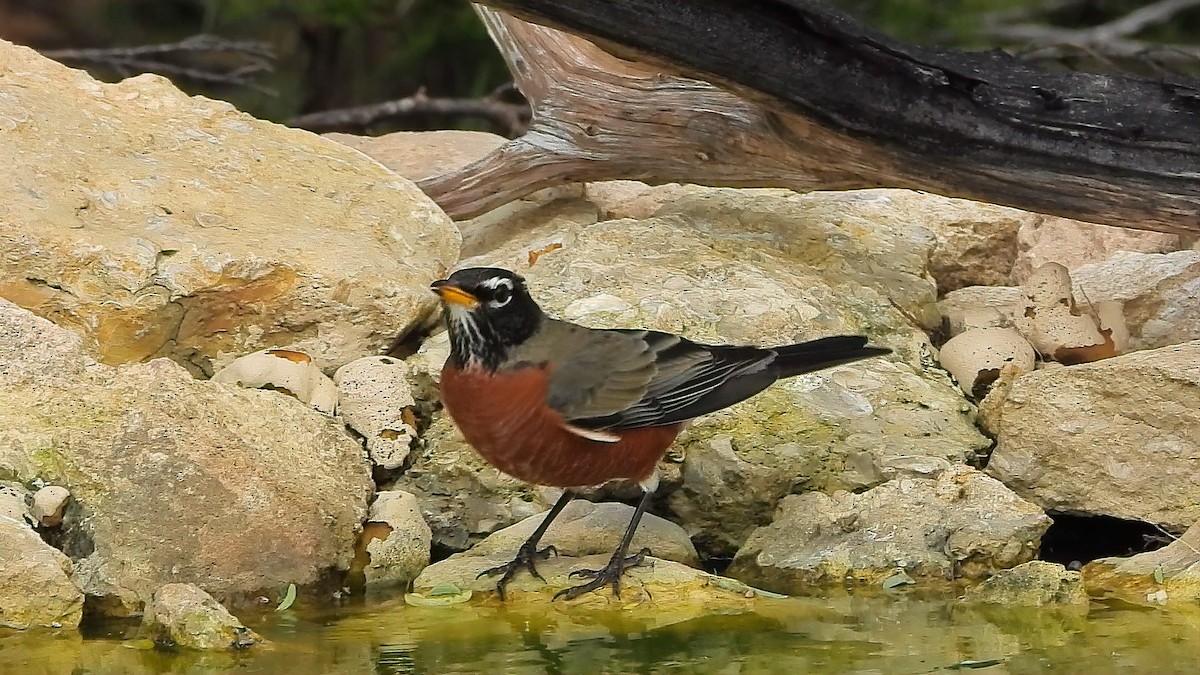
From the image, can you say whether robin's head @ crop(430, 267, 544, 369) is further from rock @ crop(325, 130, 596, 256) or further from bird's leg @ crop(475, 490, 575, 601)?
rock @ crop(325, 130, 596, 256)

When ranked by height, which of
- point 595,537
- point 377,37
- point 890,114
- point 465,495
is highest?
point 890,114

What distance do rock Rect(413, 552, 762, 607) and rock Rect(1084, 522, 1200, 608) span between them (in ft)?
3.28

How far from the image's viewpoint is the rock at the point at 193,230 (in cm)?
500

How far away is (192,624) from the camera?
12.2 feet

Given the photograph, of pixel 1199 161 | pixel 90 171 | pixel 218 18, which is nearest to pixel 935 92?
pixel 1199 161

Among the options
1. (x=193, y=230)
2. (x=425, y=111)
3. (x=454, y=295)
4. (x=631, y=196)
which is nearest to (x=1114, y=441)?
(x=454, y=295)

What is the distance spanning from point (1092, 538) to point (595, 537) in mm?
1643

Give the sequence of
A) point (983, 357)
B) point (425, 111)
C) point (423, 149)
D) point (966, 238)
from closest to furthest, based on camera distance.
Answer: point (983, 357)
point (966, 238)
point (423, 149)
point (425, 111)

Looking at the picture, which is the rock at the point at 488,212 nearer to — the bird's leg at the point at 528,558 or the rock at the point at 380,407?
the rock at the point at 380,407

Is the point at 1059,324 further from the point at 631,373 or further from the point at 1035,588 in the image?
the point at 631,373

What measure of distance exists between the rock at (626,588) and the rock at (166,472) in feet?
1.12

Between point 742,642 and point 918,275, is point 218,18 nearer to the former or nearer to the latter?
point 918,275

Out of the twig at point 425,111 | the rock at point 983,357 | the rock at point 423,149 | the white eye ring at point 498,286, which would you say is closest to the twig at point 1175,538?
the rock at point 983,357

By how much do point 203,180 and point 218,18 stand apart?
21.4ft
